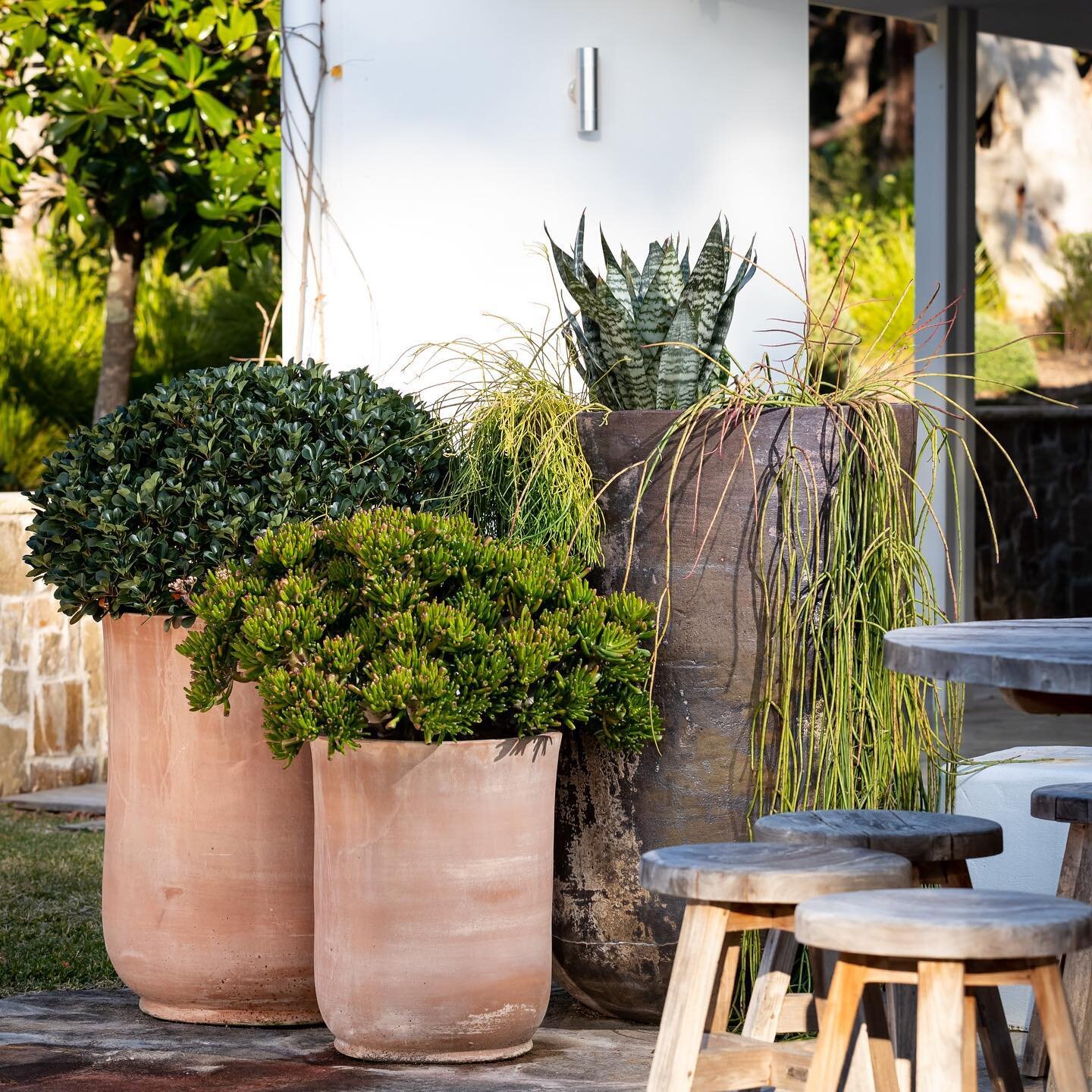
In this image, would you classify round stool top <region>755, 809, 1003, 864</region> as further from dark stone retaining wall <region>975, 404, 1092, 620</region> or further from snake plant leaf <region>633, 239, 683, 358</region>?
dark stone retaining wall <region>975, 404, 1092, 620</region>

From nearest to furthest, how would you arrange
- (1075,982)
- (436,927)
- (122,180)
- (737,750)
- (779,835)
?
1. (779,835)
2. (1075,982)
3. (436,927)
4. (737,750)
5. (122,180)

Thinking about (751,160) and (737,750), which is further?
(751,160)

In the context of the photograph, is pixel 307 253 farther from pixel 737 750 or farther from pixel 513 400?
pixel 737 750

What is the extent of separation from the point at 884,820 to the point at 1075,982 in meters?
0.51

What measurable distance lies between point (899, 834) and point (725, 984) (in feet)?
1.06

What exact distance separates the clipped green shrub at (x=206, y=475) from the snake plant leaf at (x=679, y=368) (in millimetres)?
455

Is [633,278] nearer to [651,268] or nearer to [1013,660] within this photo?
[651,268]

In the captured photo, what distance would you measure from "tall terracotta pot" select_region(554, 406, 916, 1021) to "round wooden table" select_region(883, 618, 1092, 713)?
2.69 ft

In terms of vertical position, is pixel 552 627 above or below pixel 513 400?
below

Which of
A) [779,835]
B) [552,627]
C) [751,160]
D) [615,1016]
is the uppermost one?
[751,160]

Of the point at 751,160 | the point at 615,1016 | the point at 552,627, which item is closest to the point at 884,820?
the point at 552,627

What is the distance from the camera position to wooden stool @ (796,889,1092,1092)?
6.43 ft

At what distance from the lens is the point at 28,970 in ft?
12.7

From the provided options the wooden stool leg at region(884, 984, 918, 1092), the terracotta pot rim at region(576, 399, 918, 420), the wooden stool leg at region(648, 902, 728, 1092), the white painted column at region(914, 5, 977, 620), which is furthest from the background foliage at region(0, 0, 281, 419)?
the wooden stool leg at region(648, 902, 728, 1092)
